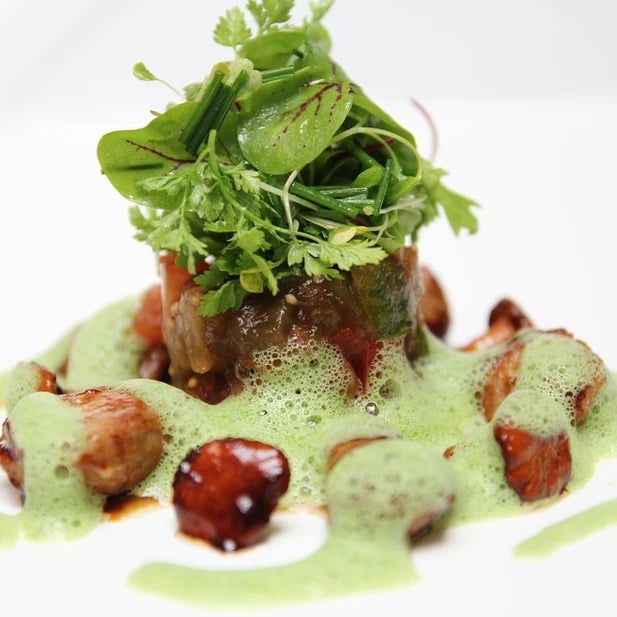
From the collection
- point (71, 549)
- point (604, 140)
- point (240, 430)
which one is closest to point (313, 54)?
point (240, 430)

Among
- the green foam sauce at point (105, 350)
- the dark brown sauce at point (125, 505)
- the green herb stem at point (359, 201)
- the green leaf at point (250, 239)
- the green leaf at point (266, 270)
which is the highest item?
the green herb stem at point (359, 201)

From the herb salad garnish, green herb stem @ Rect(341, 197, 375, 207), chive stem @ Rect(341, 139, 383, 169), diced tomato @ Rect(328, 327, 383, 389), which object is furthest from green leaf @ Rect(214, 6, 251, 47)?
diced tomato @ Rect(328, 327, 383, 389)

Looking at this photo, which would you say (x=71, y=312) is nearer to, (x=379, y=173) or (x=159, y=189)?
(x=159, y=189)

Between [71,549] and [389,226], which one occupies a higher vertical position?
[389,226]

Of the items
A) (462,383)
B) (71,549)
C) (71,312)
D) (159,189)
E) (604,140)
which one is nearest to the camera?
(71,549)

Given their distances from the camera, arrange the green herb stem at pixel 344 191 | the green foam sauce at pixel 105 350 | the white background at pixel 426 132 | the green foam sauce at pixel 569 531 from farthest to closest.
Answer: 1. the white background at pixel 426 132
2. the green foam sauce at pixel 105 350
3. the green herb stem at pixel 344 191
4. the green foam sauce at pixel 569 531

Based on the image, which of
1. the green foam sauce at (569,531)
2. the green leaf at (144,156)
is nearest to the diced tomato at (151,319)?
the green leaf at (144,156)

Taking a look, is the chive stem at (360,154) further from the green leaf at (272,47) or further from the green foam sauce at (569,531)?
the green foam sauce at (569,531)
